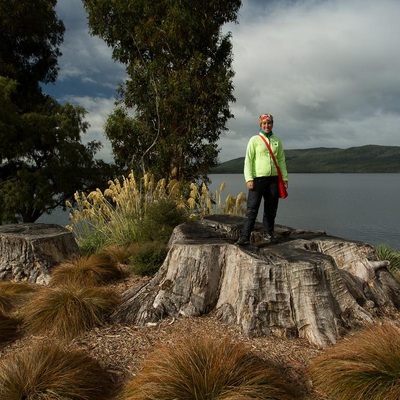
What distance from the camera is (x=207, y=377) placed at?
2.87m

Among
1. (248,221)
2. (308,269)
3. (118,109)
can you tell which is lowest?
(308,269)

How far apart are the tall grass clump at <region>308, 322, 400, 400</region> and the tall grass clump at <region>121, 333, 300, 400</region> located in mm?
279

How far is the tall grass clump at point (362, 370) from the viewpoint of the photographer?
2.88 m

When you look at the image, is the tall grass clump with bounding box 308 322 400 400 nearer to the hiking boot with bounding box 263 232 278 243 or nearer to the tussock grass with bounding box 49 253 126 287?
the hiking boot with bounding box 263 232 278 243

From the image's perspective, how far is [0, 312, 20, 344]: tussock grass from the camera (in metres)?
4.36

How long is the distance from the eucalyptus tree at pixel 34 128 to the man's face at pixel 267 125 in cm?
1242

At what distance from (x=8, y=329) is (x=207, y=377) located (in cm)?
277

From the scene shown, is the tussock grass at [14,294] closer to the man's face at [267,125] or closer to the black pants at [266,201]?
the black pants at [266,201]

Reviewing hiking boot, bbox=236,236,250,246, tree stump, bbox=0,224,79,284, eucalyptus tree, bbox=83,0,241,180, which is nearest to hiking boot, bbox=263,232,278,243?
hiking boot, bbox=236,236,250,246

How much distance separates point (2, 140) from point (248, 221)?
13.2 m

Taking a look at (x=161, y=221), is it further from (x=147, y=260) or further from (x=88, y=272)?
(x=88, y=272)

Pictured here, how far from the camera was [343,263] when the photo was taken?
5375 millimetres

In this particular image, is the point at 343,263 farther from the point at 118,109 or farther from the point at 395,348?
the point at 118,109

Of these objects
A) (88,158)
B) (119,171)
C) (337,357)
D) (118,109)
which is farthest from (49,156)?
(337,357)
